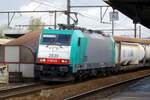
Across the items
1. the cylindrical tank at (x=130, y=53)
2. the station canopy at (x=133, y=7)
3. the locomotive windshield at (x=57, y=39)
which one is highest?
the station canopy at (x=133, y=7)

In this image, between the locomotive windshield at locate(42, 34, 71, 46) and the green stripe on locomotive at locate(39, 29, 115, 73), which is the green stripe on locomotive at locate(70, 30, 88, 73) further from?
the locomotive windshield at locate(42, 34, 71, 46)

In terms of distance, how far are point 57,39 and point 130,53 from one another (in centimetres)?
1722

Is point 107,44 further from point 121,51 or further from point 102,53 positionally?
point 121,51

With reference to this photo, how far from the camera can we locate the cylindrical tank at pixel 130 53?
40.6 m

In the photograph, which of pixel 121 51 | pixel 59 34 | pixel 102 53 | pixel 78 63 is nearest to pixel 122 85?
pixel 78 63

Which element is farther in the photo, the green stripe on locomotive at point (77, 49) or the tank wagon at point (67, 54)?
the green stripe on locomotive at point (77, 49)

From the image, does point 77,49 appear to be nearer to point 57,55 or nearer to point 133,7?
point 57,55

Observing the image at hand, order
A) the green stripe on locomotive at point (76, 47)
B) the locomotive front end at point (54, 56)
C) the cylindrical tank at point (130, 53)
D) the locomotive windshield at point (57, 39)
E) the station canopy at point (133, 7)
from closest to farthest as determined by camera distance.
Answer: the station canopy at point (133, 7) → the locomotive front end at point (54, 56) → the green stripe on locomotive at point (76, 47) → the locomotive windshield at point (57, 39) → the cylindrical tank at point (130, 53)

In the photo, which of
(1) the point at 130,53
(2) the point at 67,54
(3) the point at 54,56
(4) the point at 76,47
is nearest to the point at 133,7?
(4) the point at 76,47

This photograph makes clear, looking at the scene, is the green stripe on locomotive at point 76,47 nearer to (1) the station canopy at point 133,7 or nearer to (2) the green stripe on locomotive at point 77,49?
(2) the green stripe on locomotive at point 77,49

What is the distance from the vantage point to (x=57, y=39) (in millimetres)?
27219

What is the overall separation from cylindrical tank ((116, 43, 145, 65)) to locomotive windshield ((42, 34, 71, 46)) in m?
12.7

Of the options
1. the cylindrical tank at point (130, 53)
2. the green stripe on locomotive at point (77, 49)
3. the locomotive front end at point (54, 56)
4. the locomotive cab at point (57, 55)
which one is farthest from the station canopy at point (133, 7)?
the cylindrical tank at point (130, 53)

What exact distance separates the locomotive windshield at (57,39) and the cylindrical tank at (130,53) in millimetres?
12659
